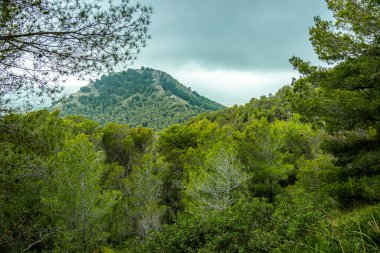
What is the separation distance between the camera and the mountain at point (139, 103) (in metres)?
96.6

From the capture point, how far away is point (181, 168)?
23.9m

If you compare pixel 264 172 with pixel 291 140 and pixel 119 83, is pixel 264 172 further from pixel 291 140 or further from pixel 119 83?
pixel 119 83

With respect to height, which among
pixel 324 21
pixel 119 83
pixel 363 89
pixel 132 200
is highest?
pixel 119 83

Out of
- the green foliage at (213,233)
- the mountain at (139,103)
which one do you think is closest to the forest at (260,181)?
the green foliage at (213,233)

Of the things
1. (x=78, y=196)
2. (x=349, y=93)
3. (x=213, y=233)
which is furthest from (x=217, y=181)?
(x=349, y=93)

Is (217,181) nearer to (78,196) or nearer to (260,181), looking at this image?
(260,181)

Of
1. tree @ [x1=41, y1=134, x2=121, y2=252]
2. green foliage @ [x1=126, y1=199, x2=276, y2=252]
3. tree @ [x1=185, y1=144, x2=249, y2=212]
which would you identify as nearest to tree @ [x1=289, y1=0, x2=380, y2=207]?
green foliage @ [x1=126, y1=199, x2=276, y2=252]

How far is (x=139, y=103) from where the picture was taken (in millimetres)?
123938

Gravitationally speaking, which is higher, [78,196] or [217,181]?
[217,181]

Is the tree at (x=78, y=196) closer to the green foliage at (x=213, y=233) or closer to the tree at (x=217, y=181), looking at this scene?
the tree at (x=217, y=181)

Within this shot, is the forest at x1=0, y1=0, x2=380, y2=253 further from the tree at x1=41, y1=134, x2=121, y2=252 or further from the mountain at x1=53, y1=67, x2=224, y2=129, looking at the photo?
the mountain at x1=53, y1=67, x2=224, y2=129

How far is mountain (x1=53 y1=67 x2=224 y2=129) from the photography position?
96625mm

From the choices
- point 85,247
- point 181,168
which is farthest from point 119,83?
point 85,247

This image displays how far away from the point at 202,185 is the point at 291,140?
14.7 m
